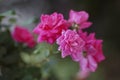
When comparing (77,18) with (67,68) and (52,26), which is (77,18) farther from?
(67,68)

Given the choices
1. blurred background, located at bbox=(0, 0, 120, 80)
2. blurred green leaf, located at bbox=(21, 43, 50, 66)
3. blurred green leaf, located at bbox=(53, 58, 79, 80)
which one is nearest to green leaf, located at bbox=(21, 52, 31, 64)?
blurred green leaf, located at bbox=(21, 43, 50, 66)

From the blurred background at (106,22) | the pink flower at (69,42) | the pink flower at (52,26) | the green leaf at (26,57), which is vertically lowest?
the blurred background at (106,22)

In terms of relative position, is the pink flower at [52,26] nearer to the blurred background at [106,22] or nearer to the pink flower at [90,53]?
the pink flower at [90,53]

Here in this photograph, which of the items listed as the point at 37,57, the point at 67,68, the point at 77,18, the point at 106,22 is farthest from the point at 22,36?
the point at 106,22

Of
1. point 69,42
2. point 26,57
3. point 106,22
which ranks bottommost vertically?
point 106,22

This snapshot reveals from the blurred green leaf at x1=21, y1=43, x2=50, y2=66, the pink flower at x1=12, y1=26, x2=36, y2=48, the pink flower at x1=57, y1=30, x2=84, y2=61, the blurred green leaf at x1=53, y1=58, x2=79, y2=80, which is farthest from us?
the blurred green leaf at x1=53, y1=58, x2=79, y2=80

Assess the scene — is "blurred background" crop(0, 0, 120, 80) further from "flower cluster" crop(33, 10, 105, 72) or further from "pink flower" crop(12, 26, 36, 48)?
"flower cluster" crop(33, 10, 105, 72)

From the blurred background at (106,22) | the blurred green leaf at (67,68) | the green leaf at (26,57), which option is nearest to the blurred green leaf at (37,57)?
the green leaf at (26,57)

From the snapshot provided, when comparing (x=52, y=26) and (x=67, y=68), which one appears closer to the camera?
(x=52, y=26)

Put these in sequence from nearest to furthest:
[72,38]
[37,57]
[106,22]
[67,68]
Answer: [72,38]
[37,57]
[67,68]
[106,22]
